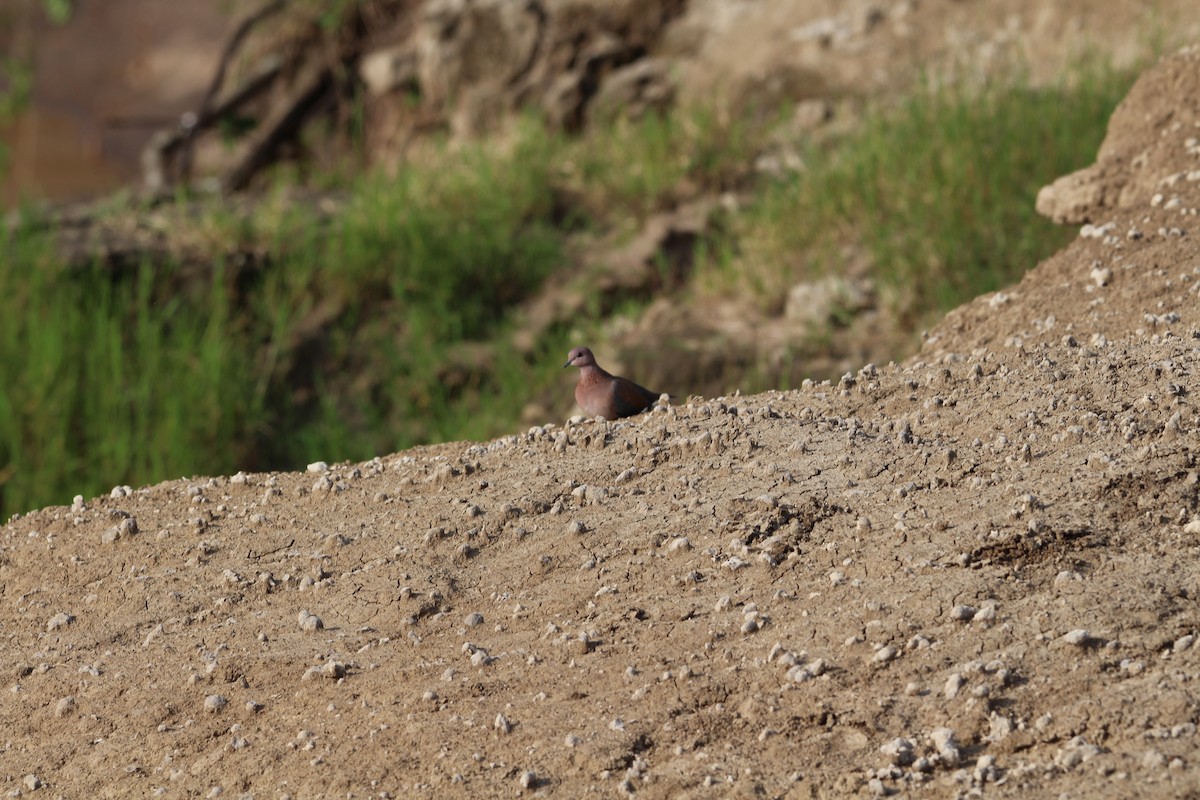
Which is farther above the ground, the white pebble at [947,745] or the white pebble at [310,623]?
the white pebble at [947,745]

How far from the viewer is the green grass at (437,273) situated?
6.90m

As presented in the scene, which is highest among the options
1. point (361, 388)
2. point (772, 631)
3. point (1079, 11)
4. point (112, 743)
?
point (1079, 11)

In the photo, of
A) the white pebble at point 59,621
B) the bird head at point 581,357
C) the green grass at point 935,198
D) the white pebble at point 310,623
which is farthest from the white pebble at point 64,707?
the green grass at point 935,198

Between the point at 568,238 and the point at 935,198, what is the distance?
229 centimetres

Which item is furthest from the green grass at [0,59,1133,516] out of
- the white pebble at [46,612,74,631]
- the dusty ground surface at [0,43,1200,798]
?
the white pebble at [46,612,74,631]

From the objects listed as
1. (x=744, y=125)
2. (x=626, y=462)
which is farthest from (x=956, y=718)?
(x=744, y=125)

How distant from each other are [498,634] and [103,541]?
116cm

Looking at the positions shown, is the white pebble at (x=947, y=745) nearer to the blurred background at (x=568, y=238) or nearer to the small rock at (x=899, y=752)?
the small rock at (x=899, y=752)

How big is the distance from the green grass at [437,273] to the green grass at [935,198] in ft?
0.04

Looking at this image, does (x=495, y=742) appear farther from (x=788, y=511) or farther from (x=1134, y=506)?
(x=1134, y=506)

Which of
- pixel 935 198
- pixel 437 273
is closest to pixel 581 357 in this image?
pixel 935 198

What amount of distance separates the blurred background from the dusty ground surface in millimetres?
3325

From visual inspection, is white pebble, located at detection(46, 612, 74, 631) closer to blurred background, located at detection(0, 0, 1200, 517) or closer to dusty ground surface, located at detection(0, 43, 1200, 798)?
dusty ground surface, located at detection(0, 43, 1200, 798)

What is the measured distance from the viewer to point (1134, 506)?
2701 mm
